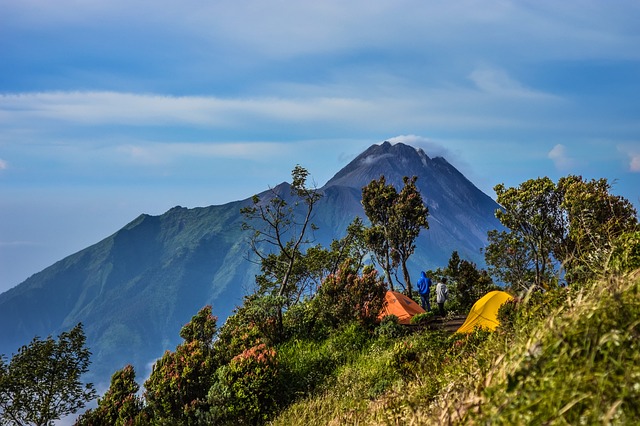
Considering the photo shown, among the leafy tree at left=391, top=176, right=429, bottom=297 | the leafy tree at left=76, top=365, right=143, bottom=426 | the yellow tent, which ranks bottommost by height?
the yellow tent

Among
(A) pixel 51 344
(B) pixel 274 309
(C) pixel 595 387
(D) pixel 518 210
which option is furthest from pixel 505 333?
(D) pixel 518 210

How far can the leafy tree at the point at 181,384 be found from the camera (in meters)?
13.6

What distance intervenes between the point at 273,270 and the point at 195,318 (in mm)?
14634

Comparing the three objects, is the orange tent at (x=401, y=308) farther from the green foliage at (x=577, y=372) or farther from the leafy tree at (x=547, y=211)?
the green foliage at (x=577, y=372)

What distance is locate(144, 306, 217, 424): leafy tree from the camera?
13.6 metres

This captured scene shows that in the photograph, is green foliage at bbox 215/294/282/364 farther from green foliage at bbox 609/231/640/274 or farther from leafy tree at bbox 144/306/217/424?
green foliage at bbox 609/231/640/274

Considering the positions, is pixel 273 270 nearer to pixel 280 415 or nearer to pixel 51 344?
pixel 51 344

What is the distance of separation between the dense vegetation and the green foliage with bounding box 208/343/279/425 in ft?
0.10

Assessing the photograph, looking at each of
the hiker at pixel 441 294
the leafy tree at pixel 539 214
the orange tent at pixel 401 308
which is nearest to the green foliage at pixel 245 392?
the orange tent at pixel 401 308

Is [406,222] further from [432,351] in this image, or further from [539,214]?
[432,351]

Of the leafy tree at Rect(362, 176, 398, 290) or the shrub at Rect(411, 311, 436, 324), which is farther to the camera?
the leafy tree at Rect(362, 176, 398, 290)

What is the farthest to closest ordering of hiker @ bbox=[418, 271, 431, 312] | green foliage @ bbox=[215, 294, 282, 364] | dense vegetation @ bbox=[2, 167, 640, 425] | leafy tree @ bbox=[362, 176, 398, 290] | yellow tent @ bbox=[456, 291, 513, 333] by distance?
leafy tree @ bbox=[362, 176, 398, 290] < hiker @ bbox=[418, 271, 431, 312] < yellow tent @ bbox=[456, 291, 513, 333] < green foliage @ bbox=[215, 294, 282, 364] < dense vegetation @ bbox=[2, 167, 640, 425]

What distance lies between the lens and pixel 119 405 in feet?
51.6

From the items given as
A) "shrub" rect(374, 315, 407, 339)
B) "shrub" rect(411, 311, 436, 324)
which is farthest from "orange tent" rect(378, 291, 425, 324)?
"shrub" rect(374, 315, 407, 339)
